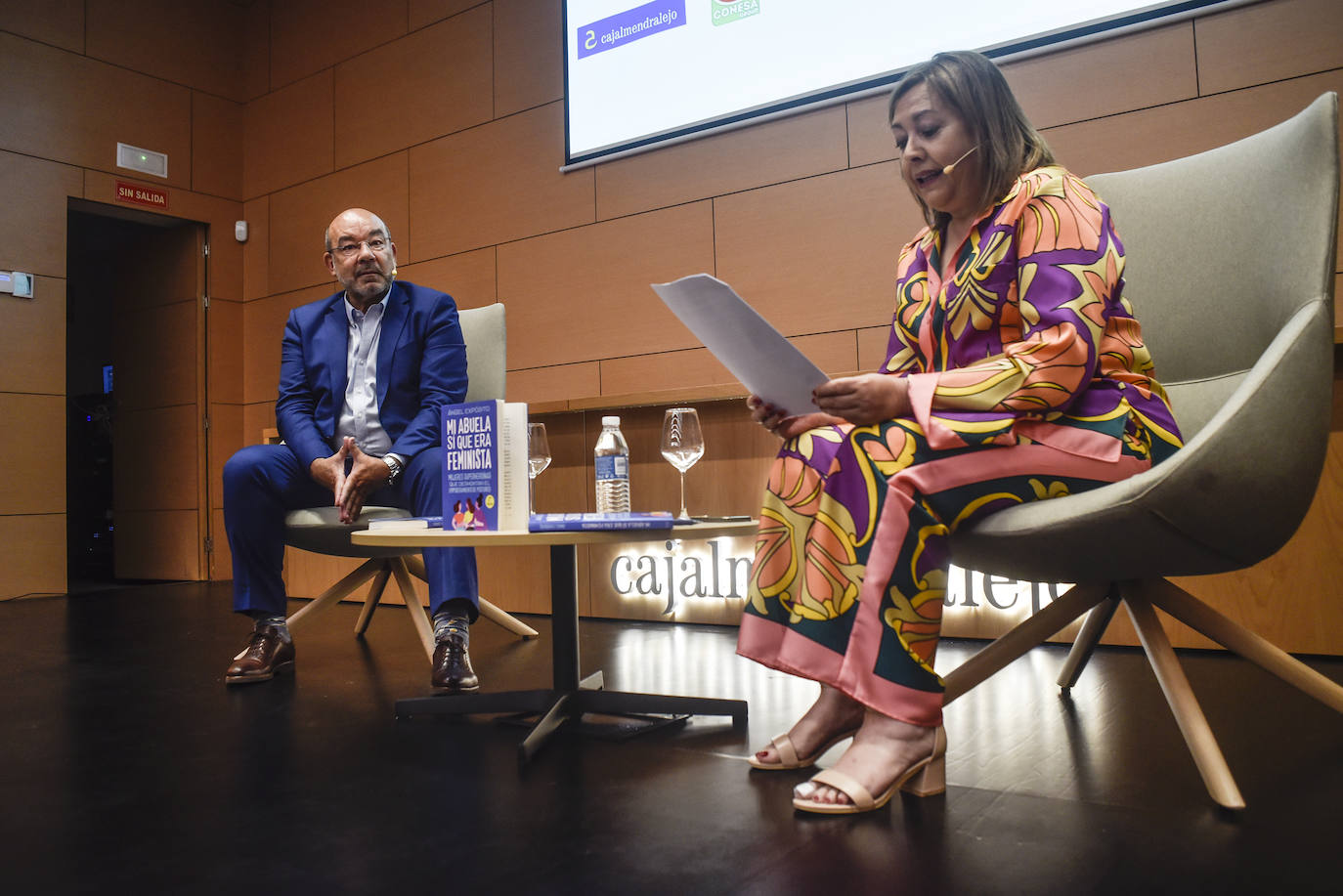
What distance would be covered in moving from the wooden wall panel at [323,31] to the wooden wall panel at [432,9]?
0.07m

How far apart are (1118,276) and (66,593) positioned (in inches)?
199

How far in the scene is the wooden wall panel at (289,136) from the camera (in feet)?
15.6

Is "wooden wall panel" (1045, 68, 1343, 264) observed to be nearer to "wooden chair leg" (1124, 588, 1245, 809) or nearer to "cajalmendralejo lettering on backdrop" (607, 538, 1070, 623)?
"cajalmendralejo lettering on backdrop" (607, 538, 1070, 623)

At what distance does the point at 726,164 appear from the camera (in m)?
3.40

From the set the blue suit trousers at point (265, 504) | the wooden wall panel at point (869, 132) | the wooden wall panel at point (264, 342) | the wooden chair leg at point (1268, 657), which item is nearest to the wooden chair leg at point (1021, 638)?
the wooden chair leg at point (1268, 657)

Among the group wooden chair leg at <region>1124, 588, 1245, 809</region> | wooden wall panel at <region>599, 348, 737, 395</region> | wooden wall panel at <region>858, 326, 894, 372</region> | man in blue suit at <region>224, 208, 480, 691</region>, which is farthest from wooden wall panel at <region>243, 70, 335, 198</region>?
wooden chair leg at <region>1124, 588, 1245, 809</region>

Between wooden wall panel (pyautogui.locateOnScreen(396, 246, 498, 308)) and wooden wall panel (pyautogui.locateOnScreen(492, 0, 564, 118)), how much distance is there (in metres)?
0.64

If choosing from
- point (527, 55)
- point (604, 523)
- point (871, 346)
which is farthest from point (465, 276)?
point (604, 523)

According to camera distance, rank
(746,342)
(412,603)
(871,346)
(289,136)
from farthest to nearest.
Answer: (289,136), (871,346), (412,603), (746,342)

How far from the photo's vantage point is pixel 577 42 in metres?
3.76

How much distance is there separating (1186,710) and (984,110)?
0.90 meters

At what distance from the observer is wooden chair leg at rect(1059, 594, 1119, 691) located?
168cm

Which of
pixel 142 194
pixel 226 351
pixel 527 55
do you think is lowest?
pixel 226 351

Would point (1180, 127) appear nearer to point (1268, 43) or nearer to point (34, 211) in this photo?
point (1268, 43)
